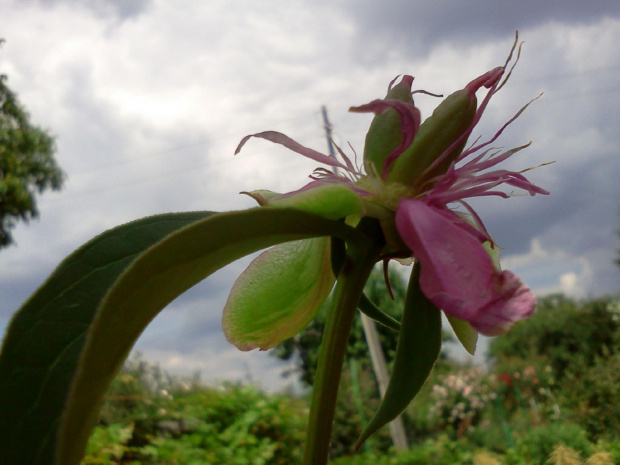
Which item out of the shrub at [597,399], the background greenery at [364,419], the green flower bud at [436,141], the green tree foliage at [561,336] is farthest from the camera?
the green tree foliage at [561,336]

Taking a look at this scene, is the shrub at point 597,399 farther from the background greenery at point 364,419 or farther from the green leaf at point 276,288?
the green leaf at point 276,288

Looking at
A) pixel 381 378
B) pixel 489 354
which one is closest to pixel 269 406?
pixel 381 378

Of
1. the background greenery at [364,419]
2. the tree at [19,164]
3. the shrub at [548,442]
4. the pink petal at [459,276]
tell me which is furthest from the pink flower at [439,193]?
the tree at [19,164]

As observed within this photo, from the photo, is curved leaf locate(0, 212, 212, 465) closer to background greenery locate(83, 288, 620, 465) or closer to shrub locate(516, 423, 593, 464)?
background greenery locate(83, 288, 620, 465)

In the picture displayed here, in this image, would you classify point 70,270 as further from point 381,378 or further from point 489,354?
point 489,354

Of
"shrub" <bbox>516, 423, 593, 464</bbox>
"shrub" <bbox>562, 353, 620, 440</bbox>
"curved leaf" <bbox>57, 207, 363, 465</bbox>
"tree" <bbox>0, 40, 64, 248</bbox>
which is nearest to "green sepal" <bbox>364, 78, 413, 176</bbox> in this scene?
"curved leaf" <bbox>57, 207, 363, 465</bbox>

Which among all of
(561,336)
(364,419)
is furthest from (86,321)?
(561,336)

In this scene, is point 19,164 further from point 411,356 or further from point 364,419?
point 411,356
